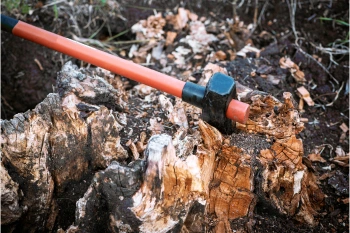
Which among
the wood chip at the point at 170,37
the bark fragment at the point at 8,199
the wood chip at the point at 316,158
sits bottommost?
the wood chip at the point at 316,158

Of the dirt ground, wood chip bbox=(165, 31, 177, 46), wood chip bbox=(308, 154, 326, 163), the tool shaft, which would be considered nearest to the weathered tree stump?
the tool shaft

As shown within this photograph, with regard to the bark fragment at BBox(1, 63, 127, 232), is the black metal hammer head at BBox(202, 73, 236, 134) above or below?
above

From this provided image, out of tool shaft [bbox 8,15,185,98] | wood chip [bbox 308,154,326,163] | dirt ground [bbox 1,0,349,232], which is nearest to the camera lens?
tool shaft [bbox 8,15,185,98]

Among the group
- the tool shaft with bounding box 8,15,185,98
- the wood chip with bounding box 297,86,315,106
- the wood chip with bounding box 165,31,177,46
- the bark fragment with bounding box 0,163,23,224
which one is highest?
the tool shaft with bounding box 8,15,185,98

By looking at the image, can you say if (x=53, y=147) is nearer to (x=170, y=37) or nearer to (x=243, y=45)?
(x=170, y=37)

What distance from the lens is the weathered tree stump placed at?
1.63 metres

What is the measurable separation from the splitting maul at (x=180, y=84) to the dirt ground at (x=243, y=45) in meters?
0.71

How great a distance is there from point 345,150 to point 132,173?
168cm

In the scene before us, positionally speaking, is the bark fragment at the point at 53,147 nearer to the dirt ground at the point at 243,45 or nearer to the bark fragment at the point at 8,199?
the bark fragment at the point at 8,199

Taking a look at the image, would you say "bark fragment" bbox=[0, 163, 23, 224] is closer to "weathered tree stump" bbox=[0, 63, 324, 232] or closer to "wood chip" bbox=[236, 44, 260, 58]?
"weathered tree stump" bbox=[0, 63, 324, 232]

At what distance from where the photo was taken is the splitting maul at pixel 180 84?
1.88 m

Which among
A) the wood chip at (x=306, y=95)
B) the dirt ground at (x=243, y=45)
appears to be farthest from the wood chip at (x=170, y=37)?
the wood chip at (x=306, y=95)

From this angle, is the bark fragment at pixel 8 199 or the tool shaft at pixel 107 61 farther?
the tool shaft at pixel 107 61

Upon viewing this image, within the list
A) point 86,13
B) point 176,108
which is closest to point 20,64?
point 86,13
